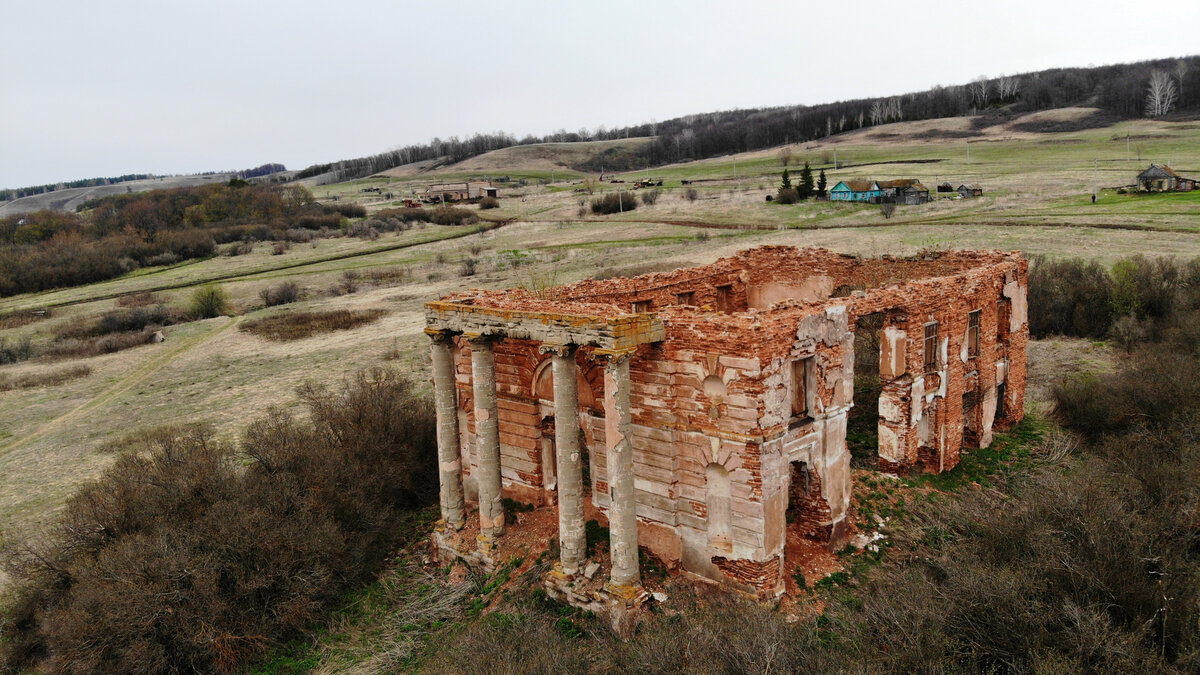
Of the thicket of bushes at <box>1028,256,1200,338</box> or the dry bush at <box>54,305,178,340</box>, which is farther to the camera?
the dry bush at <box>54,305,178,340</box>

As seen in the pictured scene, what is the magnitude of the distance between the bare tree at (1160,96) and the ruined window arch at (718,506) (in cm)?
13638

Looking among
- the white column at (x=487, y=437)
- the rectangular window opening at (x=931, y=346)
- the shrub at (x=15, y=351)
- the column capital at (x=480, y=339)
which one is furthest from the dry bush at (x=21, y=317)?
the rectangular window opening at (x=931, y=346)

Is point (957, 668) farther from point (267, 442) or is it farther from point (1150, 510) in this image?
point (267, 442)

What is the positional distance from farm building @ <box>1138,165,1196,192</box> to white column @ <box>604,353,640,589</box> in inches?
2674

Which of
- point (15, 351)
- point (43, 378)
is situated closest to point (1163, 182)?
point (43, 378)

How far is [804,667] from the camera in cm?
1048

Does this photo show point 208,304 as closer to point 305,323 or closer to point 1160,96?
point 305,323

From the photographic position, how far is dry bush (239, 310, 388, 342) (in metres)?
44.7

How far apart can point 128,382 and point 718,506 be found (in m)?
36.9

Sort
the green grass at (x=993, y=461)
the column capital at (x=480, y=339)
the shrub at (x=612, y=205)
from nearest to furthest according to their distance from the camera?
1. the column capital at (x=480, y=339)
2. the green grass at (x=993, y=461)
3. the shrub at (x=612, y=205)

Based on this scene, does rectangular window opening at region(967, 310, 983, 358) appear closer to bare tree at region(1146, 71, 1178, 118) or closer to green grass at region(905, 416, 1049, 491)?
green grass at region(905, 416, 1049, 491)

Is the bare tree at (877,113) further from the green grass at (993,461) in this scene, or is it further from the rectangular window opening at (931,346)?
the rectangular window opening at (931,346)

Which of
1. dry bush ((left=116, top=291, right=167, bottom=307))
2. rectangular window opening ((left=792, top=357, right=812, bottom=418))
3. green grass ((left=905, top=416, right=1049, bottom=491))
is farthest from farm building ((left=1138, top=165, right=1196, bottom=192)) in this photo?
dry bush ((left=116, top=291, right=167, bottom=307))

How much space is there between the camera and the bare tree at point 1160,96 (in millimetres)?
113688
